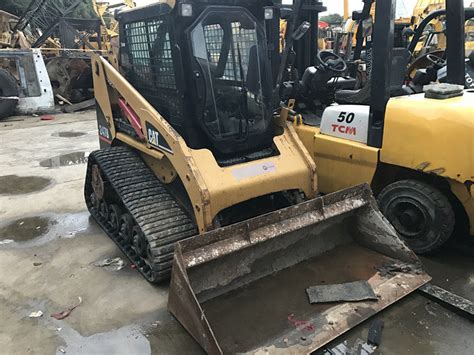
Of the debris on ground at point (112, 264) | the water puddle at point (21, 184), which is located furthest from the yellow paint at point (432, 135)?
the water puddle at point (21, 184)

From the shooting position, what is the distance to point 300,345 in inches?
96.5

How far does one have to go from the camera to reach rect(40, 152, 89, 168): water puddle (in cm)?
670

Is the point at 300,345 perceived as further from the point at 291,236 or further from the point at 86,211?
the point at 86,211

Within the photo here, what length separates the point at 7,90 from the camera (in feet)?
34.8

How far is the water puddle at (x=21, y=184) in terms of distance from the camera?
552 centimetres

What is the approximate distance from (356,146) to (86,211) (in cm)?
293

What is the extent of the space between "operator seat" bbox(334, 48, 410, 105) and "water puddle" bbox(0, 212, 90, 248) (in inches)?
112

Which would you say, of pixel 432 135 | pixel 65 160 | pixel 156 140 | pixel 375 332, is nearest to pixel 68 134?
pixel 65 160

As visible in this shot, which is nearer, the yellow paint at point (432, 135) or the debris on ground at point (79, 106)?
the yellow paint at point (432, 135)

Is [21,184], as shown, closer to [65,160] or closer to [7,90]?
[65,160]

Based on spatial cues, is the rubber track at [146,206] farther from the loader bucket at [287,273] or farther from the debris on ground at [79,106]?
the debris on ground at [79,106]

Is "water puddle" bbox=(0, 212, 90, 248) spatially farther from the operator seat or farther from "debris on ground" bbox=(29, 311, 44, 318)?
the operator seat

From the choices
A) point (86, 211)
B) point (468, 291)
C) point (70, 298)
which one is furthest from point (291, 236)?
point (86, 211)

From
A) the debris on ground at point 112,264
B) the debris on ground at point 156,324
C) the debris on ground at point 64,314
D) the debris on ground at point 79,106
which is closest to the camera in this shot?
the debris on ground at point 156,324
